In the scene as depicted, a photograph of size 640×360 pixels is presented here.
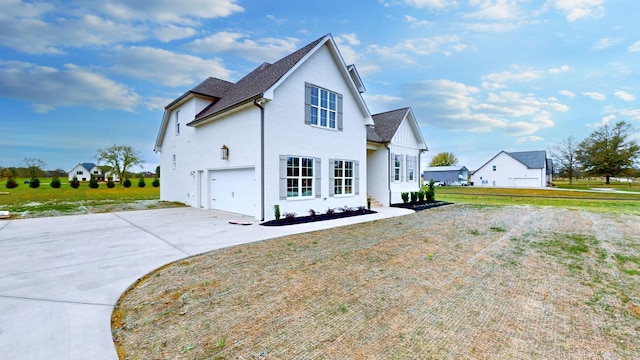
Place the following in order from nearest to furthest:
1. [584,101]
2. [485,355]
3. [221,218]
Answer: [485,355] < [221,218] < [584,101]

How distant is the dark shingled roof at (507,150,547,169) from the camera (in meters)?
45.3

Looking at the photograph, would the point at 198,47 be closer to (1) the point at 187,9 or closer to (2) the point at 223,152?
(1) the point at 187,9

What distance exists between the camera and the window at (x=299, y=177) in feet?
36.2

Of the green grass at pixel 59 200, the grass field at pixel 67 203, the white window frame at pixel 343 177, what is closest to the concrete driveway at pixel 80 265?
the white window frame at pixel 343 177

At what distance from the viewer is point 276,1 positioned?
12.4 m

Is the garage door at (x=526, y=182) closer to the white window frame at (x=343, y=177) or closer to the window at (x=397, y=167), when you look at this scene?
the window at (x=397, y=167)

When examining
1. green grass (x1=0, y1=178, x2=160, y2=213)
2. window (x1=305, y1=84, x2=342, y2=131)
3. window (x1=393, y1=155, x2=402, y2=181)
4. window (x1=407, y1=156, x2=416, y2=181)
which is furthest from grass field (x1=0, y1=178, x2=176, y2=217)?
window (x1=407, y1=156, x2=416, y2=181)

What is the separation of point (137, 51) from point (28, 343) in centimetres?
1620

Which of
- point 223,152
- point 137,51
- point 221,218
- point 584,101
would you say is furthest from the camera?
point 584,101

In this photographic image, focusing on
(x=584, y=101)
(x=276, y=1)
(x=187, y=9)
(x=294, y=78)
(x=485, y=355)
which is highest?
(x=276, y=1)

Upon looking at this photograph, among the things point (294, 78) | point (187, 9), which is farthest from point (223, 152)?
point (187, 9)

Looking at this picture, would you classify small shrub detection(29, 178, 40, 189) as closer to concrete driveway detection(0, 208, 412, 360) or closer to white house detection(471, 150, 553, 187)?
concrete driveway detection(0, 208, 412, 360)

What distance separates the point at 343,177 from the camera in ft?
42.9

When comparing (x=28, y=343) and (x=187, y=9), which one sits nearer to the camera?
(x=28, y=343)
